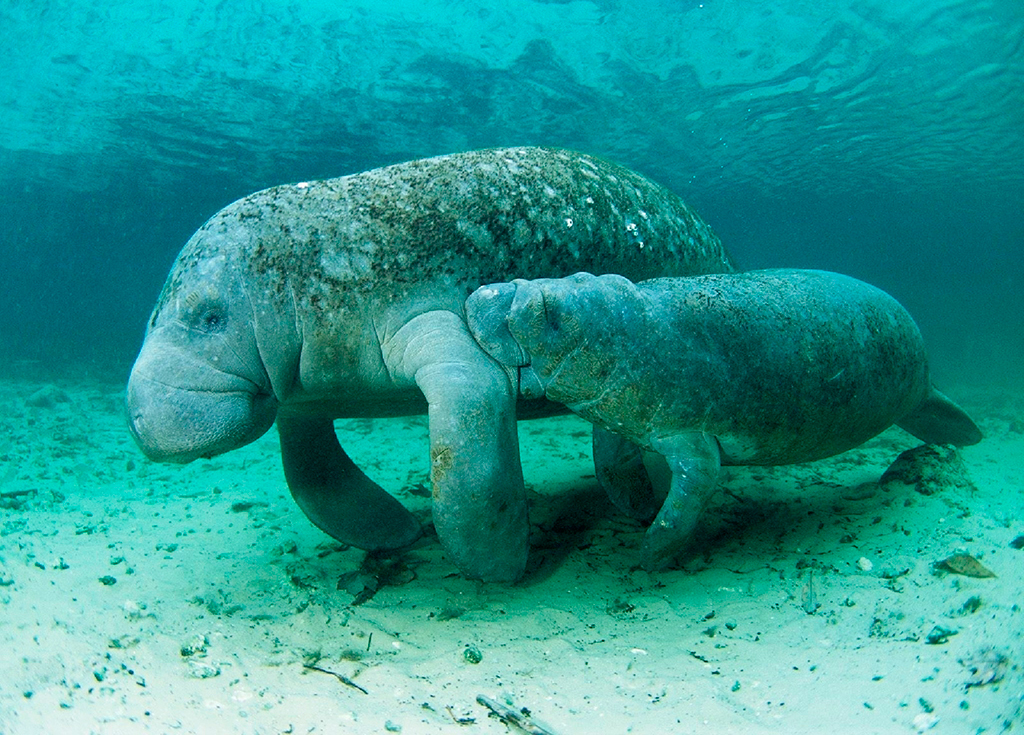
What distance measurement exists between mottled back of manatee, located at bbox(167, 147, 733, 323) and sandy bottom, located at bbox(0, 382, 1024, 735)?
66.6 inches

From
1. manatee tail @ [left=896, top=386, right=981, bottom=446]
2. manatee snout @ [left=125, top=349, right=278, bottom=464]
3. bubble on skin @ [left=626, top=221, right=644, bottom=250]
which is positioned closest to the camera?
manatee snout @ [left=125, top=349, right=278, bottom=464]

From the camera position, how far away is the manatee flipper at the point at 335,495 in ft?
13.5

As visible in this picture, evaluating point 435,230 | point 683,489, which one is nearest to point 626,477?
point 683,489

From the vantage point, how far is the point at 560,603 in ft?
10.4

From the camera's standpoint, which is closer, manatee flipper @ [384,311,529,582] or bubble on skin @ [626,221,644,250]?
manatee flipper @ [384,311,529,582]

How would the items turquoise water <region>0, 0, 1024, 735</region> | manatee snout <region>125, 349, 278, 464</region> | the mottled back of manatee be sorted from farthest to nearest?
1. the mottled back of manatee
2. manatee snout <region>125, 349, 278, 464</region>
3. turquoise water <region>0, 0, 1024, 735</region>

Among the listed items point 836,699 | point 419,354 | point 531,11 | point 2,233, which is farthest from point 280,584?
point 2,233

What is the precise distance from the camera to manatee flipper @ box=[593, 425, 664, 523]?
439 cm

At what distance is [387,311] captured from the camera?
338 centimetres

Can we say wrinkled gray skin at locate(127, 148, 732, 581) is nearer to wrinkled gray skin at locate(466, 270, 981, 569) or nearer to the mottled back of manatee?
the mottled back of manatee

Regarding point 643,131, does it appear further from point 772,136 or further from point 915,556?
point 915,556

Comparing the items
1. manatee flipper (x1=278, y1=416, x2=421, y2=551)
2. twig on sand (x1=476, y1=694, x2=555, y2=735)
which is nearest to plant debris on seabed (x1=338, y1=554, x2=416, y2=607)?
manatee flipper (x1=278, y1=416, x2=421, y2=551)

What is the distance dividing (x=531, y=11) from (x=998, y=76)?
47.3 ft

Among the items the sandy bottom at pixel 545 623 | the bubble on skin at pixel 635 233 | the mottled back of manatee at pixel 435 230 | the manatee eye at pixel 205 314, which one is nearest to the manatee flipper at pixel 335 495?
the sandy bottom at pixel 545 623
